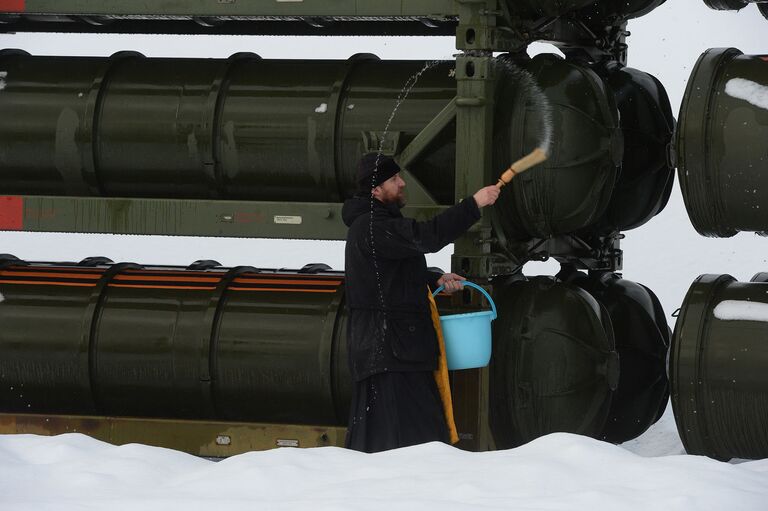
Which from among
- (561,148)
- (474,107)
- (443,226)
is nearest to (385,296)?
(443,226)

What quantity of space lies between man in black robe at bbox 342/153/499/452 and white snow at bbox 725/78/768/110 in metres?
1.73

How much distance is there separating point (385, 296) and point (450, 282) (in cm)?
38

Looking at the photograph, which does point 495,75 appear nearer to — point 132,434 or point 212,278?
point 212,278

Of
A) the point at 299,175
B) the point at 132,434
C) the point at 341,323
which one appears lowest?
the point at 132,434

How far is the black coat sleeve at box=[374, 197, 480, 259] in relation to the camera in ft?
20.3

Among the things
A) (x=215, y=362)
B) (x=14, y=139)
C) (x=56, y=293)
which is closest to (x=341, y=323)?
(x=215, y=362)

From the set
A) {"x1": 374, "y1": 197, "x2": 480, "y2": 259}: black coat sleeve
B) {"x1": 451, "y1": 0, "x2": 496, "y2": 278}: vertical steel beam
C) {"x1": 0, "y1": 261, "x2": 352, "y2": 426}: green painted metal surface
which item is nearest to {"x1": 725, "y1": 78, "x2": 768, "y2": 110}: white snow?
{"x1": 451, "y1": 0, "x2": 496, "y2": 278}: vertical steel beam

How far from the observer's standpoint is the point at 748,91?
21.8 feet

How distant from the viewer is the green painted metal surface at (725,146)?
21.6 feet

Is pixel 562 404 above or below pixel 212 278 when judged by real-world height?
below

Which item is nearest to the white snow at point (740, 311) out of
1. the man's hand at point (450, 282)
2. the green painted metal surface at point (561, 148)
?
the green painted metal surface at point (561, 148)

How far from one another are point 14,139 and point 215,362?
1751 mm

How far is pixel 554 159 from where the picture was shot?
23.2 ft

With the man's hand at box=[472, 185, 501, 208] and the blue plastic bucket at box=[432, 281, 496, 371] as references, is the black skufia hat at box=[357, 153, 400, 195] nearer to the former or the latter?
the man's hand at box=[472, 185, 501, 208]
